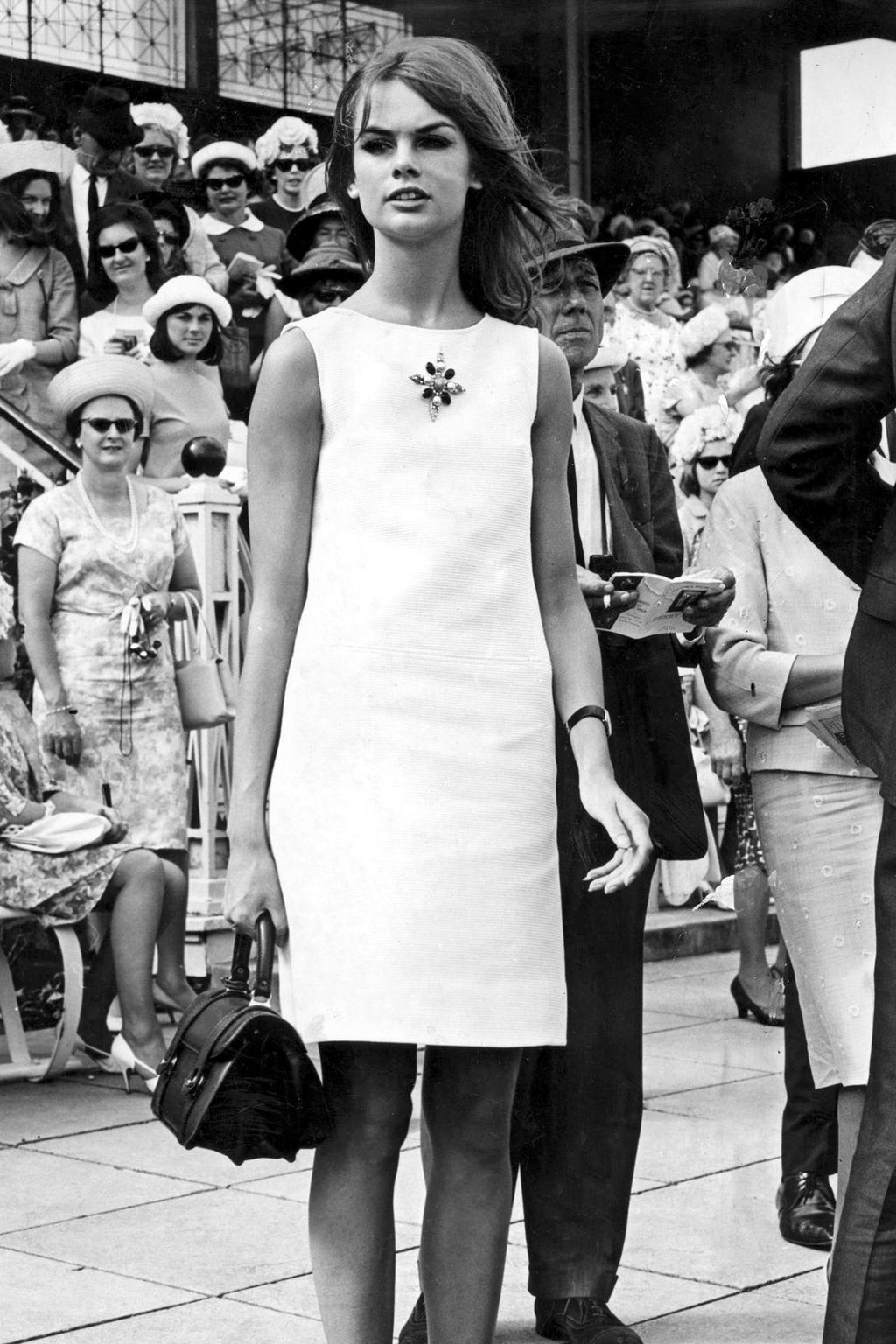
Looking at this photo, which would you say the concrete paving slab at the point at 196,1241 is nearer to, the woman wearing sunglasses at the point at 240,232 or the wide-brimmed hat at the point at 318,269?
the wide-brimmed hat at the point at 318,269

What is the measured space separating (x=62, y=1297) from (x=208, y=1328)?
Answer: 13.3 inches

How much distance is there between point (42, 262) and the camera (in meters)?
7.90

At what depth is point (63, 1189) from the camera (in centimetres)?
449

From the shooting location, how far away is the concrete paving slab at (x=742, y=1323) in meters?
3.39

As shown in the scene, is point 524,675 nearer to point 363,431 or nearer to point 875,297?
point 363,431

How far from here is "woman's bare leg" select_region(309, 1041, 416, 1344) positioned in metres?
2.41

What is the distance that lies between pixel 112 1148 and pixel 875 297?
10.6 feet

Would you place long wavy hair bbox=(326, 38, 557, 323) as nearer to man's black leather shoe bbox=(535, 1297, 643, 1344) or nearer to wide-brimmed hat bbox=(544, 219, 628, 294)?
wide-brimmed hat bbox=(544, 219, 628, 294)

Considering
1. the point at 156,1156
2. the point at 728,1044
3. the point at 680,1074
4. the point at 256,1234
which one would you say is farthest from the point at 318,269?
the point at 256,1234

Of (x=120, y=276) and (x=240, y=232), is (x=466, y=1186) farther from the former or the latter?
(x=240, y=232)

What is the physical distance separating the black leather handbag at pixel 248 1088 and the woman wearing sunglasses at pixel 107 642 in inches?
150

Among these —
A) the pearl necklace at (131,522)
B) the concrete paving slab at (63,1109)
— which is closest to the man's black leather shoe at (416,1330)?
the concrete paving slab at (63,1109)

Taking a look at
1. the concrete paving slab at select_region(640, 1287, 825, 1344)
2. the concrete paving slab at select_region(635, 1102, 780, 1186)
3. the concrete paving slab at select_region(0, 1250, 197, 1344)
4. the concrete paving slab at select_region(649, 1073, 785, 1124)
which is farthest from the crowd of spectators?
the concrete paving slab at select_region(0, 1250, 197, 1344)

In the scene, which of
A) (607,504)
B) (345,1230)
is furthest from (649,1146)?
(345,1230)
